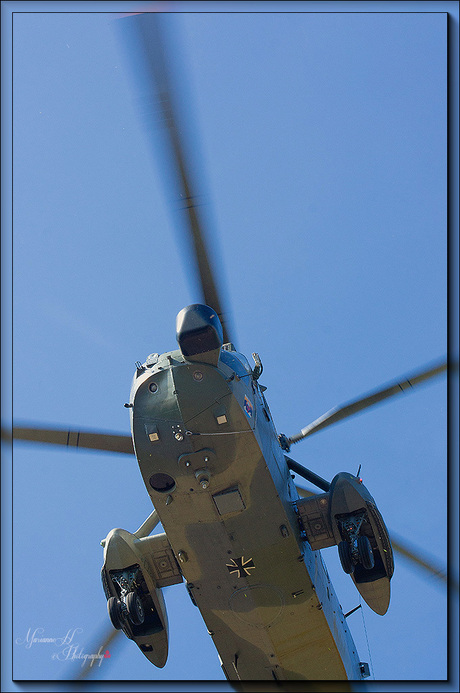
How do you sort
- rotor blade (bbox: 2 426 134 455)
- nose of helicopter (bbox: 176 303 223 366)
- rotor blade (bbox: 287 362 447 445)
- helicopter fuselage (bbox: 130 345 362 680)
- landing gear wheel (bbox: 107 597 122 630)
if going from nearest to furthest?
nose of helicopter (bbox: 176 303 223 366) → helicopter fuselage (bbox: 130 345 362 680) → rotor blade (bbox: 2 426 134 455) → landing gear wheel (bbox: 107 597 122 630) → rotor blade (bbox: 287 362 447 445)

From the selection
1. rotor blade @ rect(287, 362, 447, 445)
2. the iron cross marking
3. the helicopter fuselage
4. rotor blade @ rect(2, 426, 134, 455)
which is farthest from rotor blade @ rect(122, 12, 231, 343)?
the iron cross marking

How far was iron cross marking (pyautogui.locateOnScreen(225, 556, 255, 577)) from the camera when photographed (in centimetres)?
969

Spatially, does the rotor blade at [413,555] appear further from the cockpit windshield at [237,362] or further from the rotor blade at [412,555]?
the cockpit windshield at [237,362]

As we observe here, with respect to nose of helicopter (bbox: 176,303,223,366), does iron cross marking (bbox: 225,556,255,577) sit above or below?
below

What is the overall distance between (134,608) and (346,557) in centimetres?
304

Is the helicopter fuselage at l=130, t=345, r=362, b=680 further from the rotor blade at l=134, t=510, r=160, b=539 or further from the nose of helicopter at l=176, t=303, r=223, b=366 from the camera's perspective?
the rotor blade at l=134, t=510, r=160, b=539

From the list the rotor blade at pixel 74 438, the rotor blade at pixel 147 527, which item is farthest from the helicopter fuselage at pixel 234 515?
the rotor blade at pixel 147 527

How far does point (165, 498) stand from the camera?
926 centimetres

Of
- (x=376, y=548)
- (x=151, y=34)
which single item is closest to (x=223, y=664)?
(x=376, y=548)

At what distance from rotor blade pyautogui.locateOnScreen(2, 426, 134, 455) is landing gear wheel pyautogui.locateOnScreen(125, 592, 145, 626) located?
80.0 inches

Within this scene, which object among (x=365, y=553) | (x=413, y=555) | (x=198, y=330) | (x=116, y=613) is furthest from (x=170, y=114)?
(x=413, y=555)

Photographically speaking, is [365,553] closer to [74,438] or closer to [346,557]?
[346,557]

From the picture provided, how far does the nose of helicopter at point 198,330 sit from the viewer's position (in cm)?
854

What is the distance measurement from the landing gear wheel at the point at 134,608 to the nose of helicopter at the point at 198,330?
3630 mm
